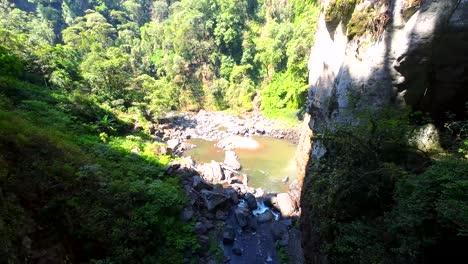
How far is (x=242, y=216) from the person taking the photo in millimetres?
12867

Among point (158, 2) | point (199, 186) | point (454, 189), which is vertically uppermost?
point (158, 2)

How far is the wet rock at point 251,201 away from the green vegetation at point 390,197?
572 centimetres

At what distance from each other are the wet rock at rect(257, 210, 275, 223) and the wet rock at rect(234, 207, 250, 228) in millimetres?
642

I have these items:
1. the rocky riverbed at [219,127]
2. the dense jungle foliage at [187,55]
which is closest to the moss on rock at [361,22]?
the rocky riverbed at [219,127]

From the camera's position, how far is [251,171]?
65.3 ft

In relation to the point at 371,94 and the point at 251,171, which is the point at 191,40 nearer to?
the point at 251,171

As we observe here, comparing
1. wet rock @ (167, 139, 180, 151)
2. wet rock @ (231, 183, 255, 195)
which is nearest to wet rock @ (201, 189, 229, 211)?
wet rock @ (231, 183, 255, 195)

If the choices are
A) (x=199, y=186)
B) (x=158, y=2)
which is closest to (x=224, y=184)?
(x=199, y=186)

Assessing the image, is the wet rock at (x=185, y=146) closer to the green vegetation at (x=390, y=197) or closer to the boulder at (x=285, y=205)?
the boulder at (x=285, y=205)

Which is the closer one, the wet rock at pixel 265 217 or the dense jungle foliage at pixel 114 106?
the dense jungle foliage at pixel 114 106

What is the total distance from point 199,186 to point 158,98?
1615 centimetres

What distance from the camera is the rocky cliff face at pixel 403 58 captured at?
293 inches

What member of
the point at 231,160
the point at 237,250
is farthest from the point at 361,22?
the point at 231,160

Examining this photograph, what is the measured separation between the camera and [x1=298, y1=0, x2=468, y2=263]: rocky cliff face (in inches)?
293
